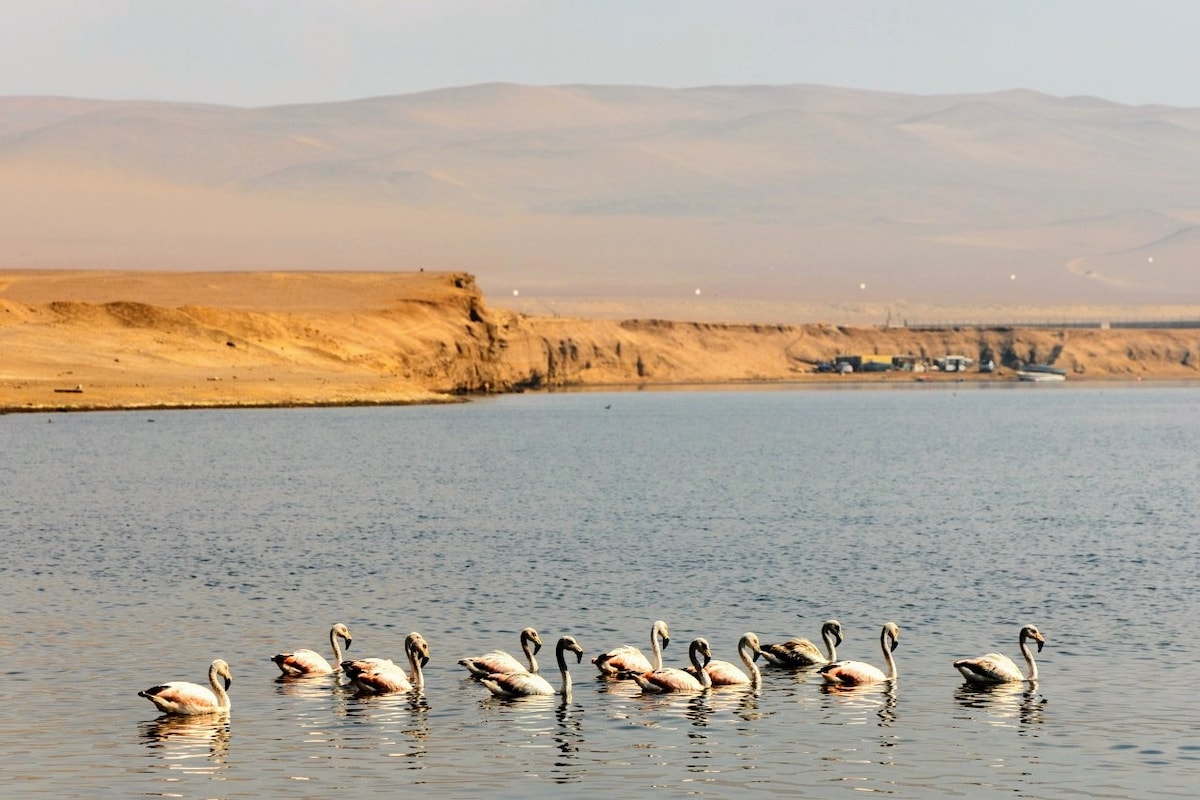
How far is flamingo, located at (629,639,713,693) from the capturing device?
2953 cm

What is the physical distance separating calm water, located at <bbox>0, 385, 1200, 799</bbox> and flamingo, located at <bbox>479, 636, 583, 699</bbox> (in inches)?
11.5

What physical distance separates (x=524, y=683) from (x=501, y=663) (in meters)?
1.03

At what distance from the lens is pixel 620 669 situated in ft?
99.8

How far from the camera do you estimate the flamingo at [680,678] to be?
29531 mm

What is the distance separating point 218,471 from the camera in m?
79.2

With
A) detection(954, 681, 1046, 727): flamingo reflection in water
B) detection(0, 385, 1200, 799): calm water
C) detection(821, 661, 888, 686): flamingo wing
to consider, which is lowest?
detection(0, 385, 1200, 799): calm water

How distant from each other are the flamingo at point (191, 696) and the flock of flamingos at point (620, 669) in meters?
0.02

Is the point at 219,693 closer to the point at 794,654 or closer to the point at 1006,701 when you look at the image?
the point at 794,654

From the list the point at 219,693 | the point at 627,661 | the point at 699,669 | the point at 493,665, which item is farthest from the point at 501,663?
the point at 219,693

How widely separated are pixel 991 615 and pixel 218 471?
48.4 metres

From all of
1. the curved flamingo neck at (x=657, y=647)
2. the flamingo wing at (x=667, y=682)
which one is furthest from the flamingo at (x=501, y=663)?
the curved flamingo neck at (x=657, y=647)

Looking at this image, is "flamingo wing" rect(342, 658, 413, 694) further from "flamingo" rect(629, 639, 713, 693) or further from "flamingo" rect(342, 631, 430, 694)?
"flamingo" rect(629, 639, 713, 693)

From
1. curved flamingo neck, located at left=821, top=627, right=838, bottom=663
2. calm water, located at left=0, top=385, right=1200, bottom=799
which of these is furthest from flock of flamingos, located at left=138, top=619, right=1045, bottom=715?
curved flamingo neck, located at left=821, top=627, right=838, bottom=663

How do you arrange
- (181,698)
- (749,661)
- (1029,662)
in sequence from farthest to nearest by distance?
1. (1029,662)
2. (749,661)
3. (181,698)
